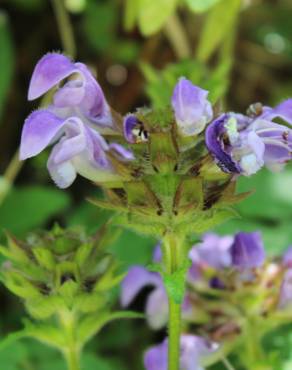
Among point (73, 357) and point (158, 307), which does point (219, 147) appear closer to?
point (73, 357)

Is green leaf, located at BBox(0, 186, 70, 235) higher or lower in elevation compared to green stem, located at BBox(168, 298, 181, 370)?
higher

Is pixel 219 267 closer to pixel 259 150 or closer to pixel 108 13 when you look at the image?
Answer: pixel 259 150

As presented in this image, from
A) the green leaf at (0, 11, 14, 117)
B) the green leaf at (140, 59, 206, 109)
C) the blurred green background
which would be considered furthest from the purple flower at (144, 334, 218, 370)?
the green leaf at (0, 11, 14, 117)

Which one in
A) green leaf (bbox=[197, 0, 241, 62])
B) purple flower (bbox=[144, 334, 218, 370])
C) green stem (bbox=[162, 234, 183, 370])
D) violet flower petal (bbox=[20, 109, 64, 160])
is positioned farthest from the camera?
green leaf (bbox=[197, 0, 241, 62])

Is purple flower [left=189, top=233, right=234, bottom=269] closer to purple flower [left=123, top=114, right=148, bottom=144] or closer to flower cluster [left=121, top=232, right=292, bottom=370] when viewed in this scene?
flower cluster [left=121, top=232, right=292, bottom=370]

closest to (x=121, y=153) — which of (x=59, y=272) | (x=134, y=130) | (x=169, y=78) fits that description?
(x=134, y=130)

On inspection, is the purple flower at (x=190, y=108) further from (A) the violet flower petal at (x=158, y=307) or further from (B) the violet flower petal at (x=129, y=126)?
(A) the violet flower petal at (x=158, y=307)

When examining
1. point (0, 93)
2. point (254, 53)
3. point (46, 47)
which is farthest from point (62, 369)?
point (254, 53)
